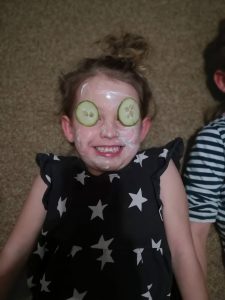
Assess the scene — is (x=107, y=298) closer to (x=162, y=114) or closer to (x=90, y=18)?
(x=162, y=114)

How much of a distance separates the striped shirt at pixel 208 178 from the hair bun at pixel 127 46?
0.30 m

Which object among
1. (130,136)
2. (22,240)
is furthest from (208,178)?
(22,240)

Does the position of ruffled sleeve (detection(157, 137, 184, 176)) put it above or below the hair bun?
below

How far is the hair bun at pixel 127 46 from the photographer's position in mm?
1046

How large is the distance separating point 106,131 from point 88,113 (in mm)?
61

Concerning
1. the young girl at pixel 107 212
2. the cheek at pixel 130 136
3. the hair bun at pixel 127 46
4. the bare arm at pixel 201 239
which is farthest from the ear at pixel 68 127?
the bare arm at pixel 201 239

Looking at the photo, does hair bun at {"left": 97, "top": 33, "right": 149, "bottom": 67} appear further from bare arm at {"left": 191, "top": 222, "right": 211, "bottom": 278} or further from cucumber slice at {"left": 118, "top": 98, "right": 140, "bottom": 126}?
bare arm at {"left": 191, "top": 222, "right": 211, "bottom": 278}

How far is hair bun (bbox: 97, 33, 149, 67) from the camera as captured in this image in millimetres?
1046

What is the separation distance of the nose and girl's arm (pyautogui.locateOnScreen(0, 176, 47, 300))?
0.24 metres

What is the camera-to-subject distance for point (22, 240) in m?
0.94

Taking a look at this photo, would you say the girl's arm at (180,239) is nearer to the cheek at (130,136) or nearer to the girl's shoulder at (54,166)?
the cheek at (130,136)

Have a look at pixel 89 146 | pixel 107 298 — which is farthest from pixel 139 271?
pixel 89 146

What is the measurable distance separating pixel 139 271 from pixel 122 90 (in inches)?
17.7

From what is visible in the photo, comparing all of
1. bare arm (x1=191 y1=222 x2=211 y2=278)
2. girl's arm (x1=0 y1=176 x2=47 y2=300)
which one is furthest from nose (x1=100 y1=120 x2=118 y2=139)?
bare arm (x1=191 y1=222 x2=211 y2=278)
